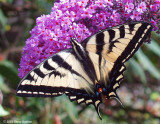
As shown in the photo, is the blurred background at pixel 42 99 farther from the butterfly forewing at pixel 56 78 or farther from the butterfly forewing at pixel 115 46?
the butterfly forewing at pixel 56 78

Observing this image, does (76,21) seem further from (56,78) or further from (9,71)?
(9,71)

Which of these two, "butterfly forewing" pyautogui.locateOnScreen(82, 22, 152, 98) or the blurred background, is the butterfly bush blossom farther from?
the blurred background

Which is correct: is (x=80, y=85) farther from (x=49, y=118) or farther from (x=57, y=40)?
(x=49, y=118)

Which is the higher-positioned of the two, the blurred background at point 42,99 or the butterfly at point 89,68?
the butterfly at point 89,68

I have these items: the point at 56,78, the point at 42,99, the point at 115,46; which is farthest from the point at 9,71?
the point at 115,46

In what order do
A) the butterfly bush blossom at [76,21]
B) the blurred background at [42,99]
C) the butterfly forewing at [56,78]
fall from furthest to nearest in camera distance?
the blurred background at [42,99]
the butterfly bush blossom at [76,21]
the butterfly forewing at [56,78]

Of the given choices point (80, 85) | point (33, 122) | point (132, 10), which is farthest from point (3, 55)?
point (132, 10)

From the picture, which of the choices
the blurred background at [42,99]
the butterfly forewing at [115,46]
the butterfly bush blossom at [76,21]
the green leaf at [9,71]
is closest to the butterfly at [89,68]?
the butterfly forewing at [115,46]
